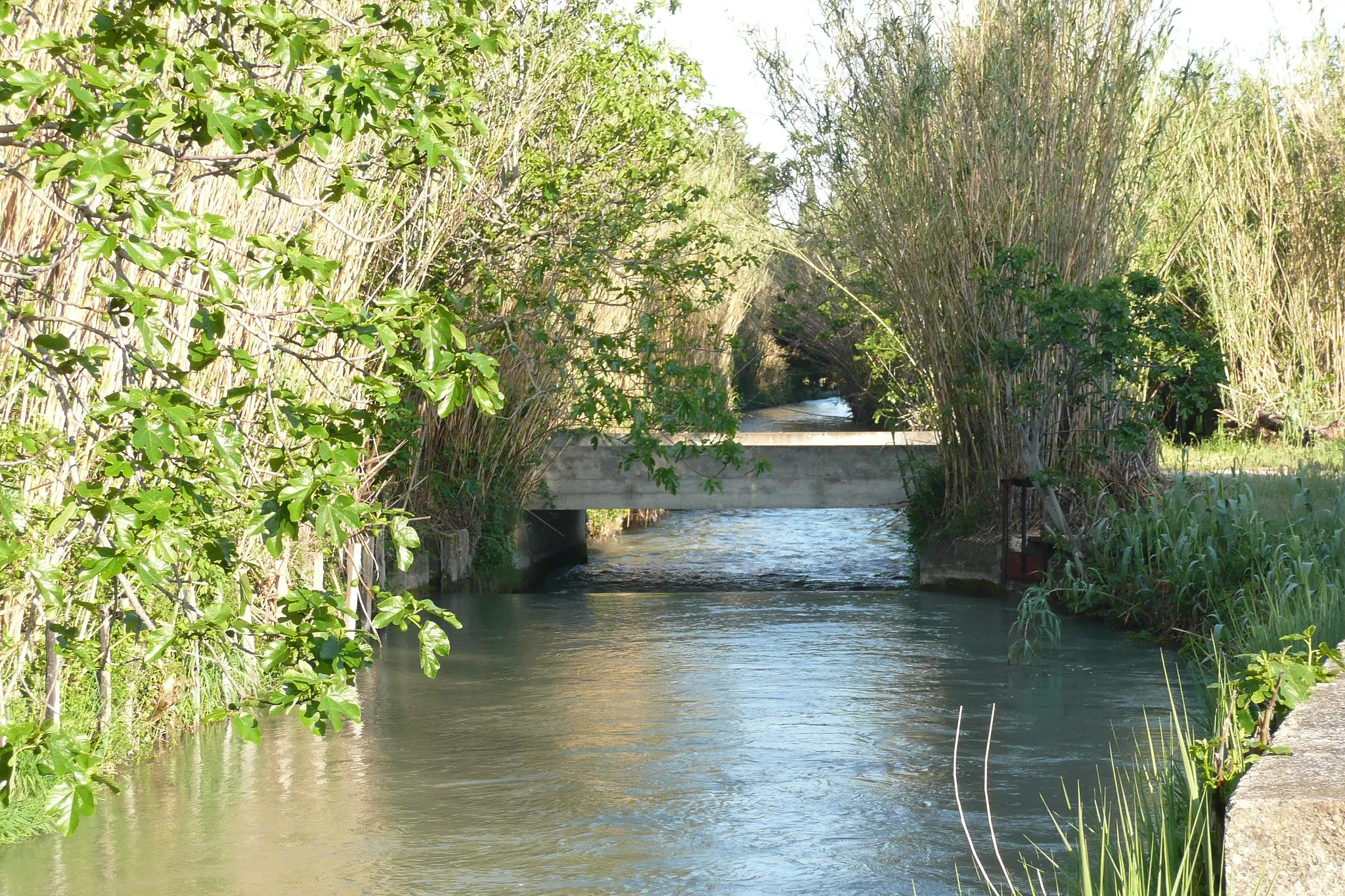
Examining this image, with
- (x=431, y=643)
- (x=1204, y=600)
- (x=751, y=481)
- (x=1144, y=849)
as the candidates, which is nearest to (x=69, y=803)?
(x=431, y=643)

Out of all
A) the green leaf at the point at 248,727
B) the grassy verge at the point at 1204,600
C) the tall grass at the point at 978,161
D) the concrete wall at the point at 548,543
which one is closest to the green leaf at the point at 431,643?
the green leaf at the point at 248,727

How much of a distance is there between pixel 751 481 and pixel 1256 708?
28.8 feet

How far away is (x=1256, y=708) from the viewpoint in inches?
150

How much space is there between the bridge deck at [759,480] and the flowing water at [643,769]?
2.16 meters

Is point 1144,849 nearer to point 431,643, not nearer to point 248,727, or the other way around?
point 431,643

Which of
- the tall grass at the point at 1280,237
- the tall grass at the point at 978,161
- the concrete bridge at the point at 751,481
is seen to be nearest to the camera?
the tall grass at the point at 978,161

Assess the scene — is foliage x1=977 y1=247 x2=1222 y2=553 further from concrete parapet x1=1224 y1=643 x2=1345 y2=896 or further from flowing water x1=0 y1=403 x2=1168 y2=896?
concrete parapet x1=1224 y1=643 x2=1345 y2=896

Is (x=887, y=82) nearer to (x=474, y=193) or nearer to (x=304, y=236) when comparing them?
(x=474, y=193)

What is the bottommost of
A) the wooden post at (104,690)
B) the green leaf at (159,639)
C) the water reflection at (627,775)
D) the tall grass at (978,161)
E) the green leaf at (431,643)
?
the water reflection at (627,775)

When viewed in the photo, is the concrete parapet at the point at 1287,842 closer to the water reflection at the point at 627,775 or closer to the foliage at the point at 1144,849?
the foliage at the point at 1144,849

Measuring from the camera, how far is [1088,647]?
29.0 feet

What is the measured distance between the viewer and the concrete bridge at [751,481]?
12.5 meters

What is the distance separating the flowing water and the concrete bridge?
2.15 m

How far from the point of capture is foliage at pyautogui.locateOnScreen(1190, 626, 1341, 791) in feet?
10.6
